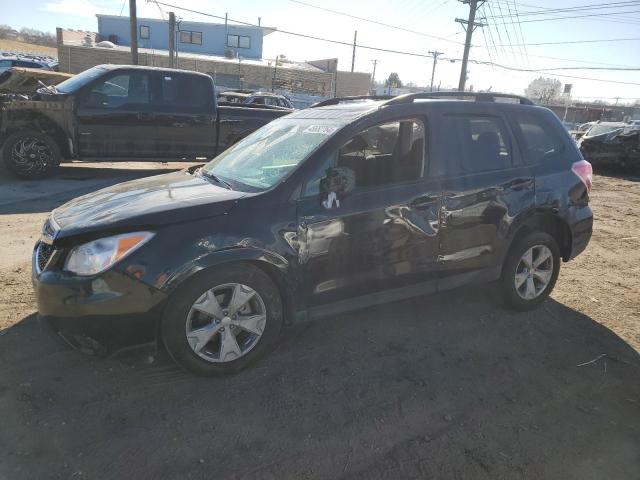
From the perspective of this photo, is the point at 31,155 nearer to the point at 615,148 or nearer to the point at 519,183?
the point at 519,183

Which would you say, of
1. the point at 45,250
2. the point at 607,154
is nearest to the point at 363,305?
the point at 45,250

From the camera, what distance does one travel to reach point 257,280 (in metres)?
2.99

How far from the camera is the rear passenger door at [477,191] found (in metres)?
3.67

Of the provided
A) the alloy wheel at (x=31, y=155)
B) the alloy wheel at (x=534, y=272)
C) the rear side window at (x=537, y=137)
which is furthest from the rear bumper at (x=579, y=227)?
the alloy wheel at (x=31, y=155)

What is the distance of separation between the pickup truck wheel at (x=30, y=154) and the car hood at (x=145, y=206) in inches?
238

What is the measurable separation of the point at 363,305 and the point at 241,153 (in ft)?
5.24

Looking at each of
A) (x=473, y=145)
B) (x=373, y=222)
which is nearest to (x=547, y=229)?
(x=473, y=145)

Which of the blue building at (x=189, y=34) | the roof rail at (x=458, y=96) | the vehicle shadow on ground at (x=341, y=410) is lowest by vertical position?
the vehicle shadow on ground at (x=341, y=410)

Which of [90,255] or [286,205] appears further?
[286,205]

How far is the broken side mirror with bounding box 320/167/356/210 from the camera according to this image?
3.10 m

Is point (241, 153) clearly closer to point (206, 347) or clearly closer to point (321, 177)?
point (321, 177)

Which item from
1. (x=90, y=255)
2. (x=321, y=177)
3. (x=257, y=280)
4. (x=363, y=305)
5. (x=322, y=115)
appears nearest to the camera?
(x=90, y=255)

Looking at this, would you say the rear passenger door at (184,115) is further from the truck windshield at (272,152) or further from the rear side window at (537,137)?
the rear side window at (537,137)

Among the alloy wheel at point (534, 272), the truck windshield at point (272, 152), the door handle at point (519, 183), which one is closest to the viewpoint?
the truck windshield at point (272, 152)
